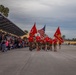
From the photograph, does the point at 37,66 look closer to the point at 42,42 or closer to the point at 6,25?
the point at 6,25

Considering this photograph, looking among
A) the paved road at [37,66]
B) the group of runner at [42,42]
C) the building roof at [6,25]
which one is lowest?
the paved road at [37,66]

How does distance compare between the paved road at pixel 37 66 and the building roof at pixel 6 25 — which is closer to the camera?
the paved road at pixel 37 66

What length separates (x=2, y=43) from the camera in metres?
32.7

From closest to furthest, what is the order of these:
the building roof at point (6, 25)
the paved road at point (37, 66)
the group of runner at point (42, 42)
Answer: the paved road at point (37, 66) < the building roof at point (6, 25) < the group of runner at point (42, 42)

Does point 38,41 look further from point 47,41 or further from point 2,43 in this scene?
point 2,43

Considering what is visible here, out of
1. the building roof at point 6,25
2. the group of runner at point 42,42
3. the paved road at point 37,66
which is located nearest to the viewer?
the paved road at point 37,66

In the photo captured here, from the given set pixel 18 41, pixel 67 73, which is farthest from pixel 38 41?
pixel 67 73

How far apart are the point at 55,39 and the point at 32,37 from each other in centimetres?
330

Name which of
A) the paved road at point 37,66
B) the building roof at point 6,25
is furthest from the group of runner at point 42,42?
the paved road at point 37,66

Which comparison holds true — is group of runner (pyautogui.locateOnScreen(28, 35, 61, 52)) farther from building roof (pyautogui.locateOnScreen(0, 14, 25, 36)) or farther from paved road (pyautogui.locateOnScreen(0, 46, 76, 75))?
paved road (pyautogui.locateOnScreen(0, 46, 76, 75))

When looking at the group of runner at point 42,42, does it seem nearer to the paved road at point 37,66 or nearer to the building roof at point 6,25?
the building roof at point 6,25

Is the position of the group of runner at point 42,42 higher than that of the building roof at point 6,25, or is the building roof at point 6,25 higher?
the building roof at point 6,25

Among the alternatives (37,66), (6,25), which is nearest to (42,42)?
(6,25)

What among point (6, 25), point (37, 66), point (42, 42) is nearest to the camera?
point (37, 66)
